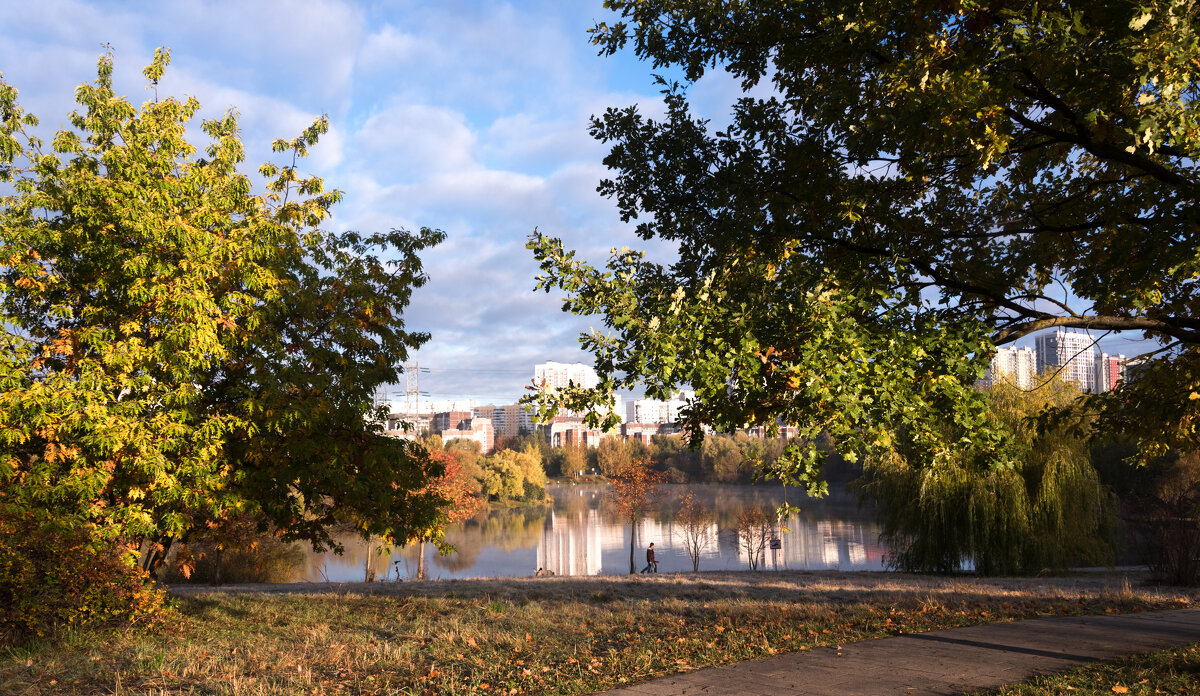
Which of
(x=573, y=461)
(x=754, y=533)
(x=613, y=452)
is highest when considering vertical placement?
(x=613, y=452)

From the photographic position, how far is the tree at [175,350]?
31.2ft

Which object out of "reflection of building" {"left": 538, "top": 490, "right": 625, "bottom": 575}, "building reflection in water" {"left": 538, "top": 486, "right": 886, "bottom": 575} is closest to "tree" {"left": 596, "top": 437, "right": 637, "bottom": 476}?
"building reflection in water" {"left": 538, "top": 486, "right": 886, "bottom": 575}

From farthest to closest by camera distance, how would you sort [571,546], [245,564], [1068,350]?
[571,546], [245,564], [1068,350]

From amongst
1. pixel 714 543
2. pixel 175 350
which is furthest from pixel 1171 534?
pixel 714 543

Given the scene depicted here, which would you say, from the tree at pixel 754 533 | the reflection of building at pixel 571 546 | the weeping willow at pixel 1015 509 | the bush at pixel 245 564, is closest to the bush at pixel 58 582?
the bush at pixel 245 564

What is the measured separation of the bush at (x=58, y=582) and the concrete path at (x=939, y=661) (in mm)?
7210

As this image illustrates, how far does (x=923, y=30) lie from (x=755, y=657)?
20.5 ft

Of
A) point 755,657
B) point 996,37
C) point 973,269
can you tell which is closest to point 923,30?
point 996,37

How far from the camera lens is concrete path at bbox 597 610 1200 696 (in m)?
6.82

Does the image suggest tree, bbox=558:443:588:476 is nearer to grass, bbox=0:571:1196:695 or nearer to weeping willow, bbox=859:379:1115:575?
weeping willow, bbox=859:379:1115:575

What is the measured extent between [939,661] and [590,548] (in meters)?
49.0

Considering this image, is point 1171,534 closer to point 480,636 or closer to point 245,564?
point 480,636

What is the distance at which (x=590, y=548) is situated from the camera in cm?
5531

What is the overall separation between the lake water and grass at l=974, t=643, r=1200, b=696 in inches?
926
